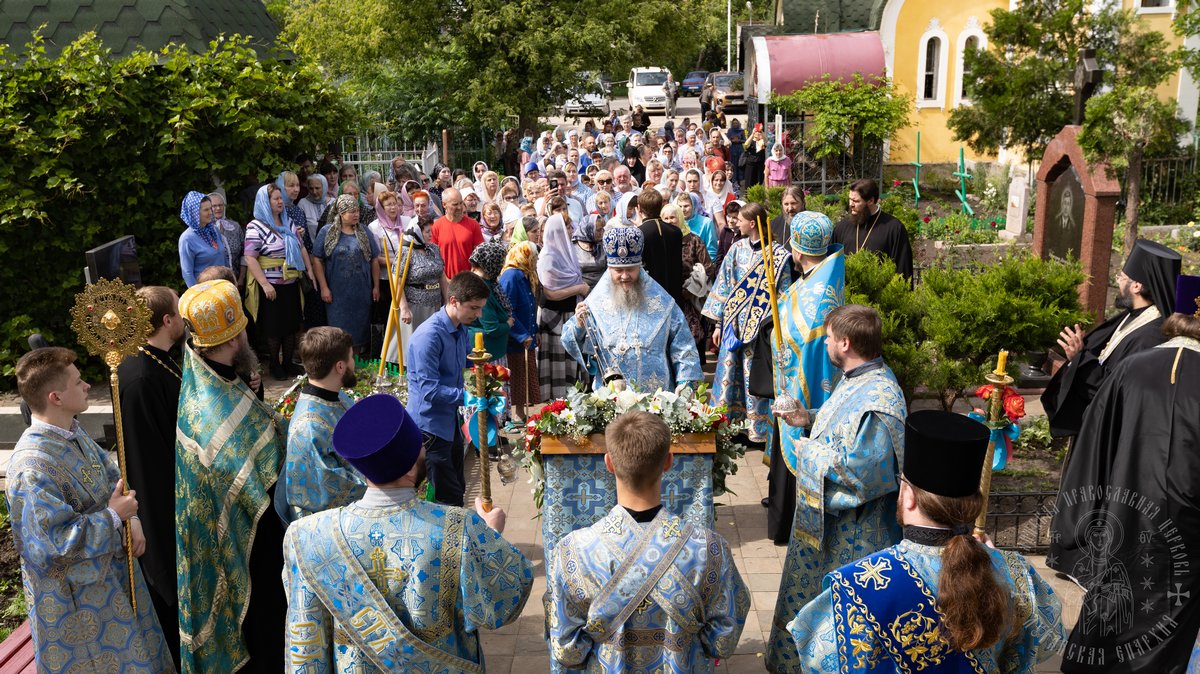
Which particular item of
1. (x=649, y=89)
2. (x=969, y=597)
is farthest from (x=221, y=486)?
(x=649, y=89)

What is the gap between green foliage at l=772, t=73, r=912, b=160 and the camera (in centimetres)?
1911

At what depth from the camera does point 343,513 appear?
3459 millimetres

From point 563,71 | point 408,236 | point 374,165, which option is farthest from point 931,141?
point 408,236

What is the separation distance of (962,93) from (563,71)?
967 centimetres

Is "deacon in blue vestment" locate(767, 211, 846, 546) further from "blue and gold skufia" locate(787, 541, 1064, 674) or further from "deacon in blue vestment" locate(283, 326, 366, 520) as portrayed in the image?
"blue and gold skufia" locate(787, 541, 1064, 674)

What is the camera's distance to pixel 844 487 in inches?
177

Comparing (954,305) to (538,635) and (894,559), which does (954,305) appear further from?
(894,559)

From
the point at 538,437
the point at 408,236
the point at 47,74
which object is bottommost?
the point at 538,437

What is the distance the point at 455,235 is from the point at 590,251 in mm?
1377

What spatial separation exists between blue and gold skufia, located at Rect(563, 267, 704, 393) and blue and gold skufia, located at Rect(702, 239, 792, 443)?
1179 mm

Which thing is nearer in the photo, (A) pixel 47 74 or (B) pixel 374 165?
(A) pixel 47 74

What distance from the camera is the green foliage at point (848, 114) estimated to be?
1911 cm

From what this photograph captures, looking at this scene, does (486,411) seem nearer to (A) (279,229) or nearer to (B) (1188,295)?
(B) (1188,295)

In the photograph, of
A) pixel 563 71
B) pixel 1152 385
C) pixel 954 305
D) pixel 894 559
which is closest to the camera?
pixel 894 559
